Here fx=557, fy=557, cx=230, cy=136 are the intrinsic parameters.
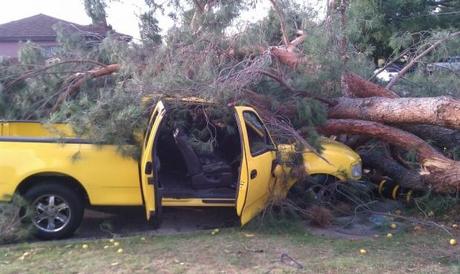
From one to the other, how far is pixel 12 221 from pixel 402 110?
5.21 metres

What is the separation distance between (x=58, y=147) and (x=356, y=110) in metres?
4.24

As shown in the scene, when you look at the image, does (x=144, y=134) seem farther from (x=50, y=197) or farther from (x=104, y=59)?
(x=104, y=59)

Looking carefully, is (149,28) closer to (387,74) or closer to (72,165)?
(72,165)

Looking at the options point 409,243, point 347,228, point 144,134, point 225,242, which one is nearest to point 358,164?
point 347,228

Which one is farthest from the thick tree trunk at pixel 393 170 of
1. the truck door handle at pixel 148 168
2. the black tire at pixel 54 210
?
the black tire at pixel 54 210

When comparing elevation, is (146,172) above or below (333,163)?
above

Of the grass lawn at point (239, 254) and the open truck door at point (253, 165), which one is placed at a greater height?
the open truck door at point (253, 165)

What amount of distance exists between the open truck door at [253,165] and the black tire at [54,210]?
196 centimetres

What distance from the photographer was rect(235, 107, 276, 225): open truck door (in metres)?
6.45

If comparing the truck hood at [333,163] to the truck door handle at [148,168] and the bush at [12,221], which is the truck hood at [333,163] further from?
the bush at [12,221]

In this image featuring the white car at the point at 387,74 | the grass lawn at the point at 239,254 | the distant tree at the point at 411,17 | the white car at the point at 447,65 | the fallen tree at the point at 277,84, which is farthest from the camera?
the distant tree at the point at 411,17

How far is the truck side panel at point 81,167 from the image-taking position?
255 inches

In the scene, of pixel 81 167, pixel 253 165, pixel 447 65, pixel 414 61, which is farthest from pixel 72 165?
pixel 447 65

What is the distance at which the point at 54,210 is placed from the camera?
21.7ft
